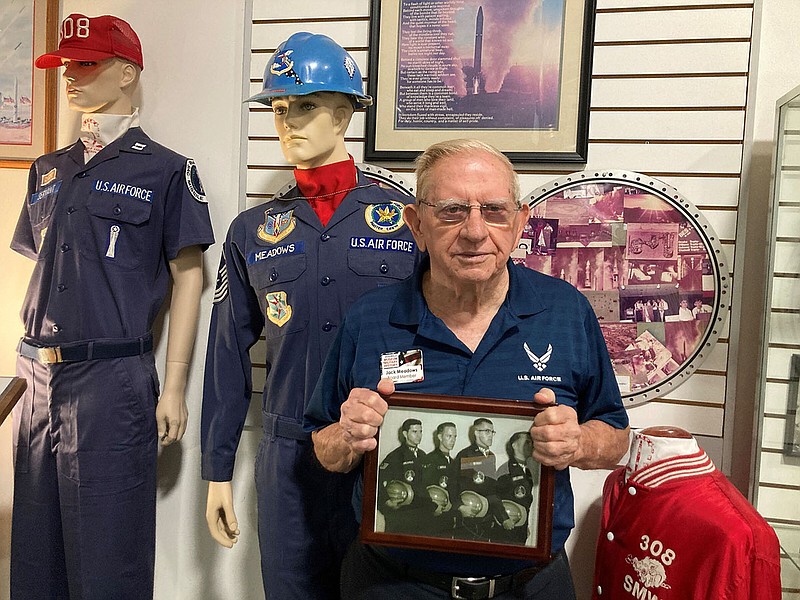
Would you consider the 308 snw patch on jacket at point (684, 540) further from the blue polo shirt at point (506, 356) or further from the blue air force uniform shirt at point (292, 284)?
the blue air force uniform shirt at point (292, 284)

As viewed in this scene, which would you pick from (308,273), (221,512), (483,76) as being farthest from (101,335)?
(483,76)

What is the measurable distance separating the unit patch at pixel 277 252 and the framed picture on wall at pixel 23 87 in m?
1.21

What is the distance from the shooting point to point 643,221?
2.09 meters

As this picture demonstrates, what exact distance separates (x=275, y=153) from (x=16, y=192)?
3.57 ft

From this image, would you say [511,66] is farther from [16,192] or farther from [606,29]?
[16,192]

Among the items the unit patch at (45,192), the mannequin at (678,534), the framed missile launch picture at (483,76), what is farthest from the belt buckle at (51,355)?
the mannequin at (678,534)

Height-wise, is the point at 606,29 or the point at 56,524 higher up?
the point at 606,29

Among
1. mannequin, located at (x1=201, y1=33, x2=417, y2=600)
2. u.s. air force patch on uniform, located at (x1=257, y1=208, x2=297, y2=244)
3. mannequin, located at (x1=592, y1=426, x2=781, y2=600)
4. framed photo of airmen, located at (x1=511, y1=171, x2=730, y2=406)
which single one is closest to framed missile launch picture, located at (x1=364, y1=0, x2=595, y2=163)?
framed photo of airmen, located at (x1=511, y1=171, x2=730, y2=406)

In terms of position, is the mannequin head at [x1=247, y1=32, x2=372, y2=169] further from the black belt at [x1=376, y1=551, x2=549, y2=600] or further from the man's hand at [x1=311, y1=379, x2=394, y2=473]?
the black belt at [x1=376, y1=551, x2=549, y2=600]

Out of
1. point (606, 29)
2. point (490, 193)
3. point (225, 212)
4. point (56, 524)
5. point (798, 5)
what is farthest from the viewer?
point (225, 212)

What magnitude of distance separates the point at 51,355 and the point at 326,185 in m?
1.05

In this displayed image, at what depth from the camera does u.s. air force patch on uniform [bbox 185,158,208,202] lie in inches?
89.9

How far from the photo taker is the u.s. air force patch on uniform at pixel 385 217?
1.85m

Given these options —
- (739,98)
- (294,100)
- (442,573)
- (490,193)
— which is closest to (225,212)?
(294,100)
